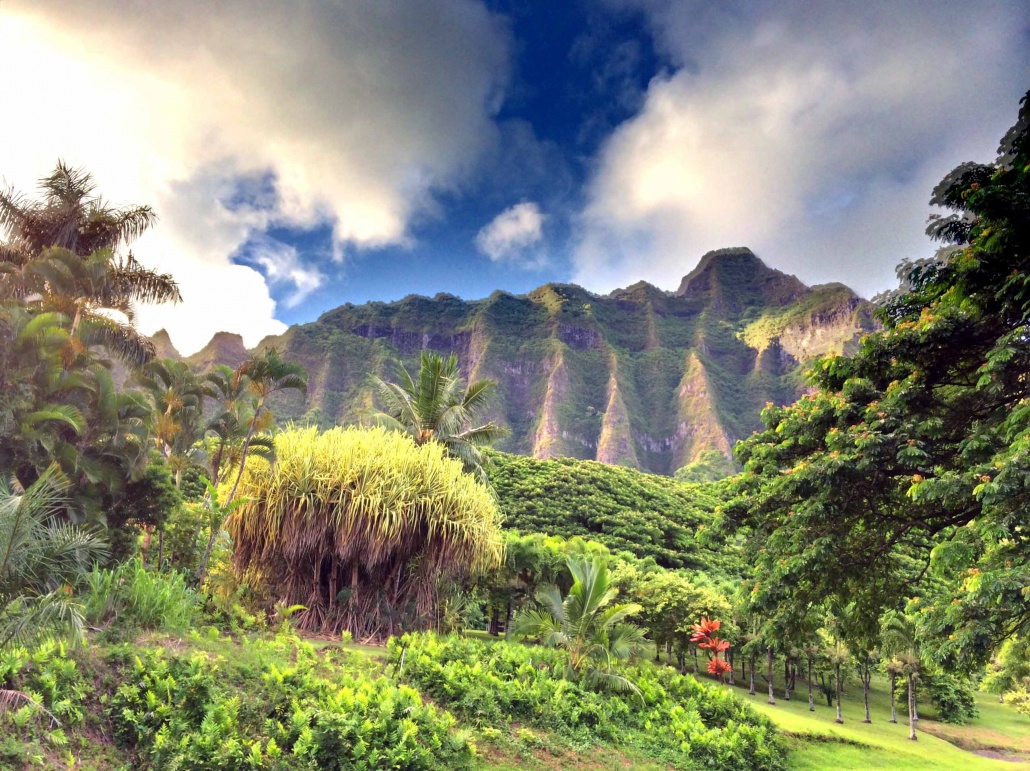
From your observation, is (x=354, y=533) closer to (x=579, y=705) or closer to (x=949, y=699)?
(x=579, y=705)

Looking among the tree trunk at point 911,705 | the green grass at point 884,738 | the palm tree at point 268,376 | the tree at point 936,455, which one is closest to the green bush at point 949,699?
the green grass at point 884,738

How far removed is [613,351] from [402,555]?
136362mm

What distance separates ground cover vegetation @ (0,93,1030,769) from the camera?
18.7ft

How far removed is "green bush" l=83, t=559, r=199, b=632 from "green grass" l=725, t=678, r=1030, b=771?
10.7m

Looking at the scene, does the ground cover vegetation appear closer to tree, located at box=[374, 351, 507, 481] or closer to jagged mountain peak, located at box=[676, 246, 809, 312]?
tree, located at box=[374, 351, 507, 481]

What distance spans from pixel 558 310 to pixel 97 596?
6033 inches

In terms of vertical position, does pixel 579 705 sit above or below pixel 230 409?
below

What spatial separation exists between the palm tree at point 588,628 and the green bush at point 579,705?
0.98 feet

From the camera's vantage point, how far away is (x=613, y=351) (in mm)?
145125

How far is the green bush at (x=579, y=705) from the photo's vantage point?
334 inches

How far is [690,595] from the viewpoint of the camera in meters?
19.1

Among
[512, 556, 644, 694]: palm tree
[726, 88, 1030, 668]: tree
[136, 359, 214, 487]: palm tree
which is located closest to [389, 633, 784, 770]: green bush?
[512, 556, 644, 694]: palm tree

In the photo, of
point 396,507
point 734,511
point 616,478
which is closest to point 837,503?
point 734,511

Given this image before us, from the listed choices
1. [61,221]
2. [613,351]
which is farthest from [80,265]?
[613,351]
